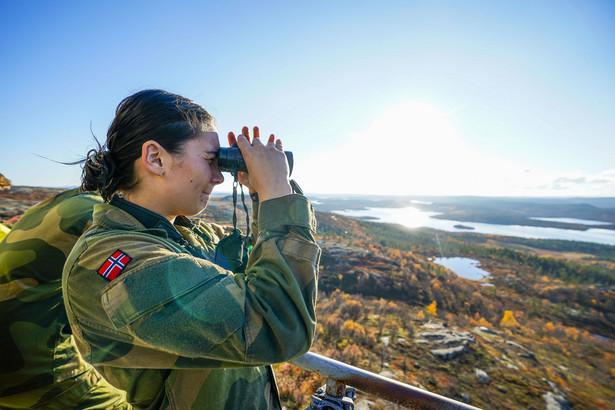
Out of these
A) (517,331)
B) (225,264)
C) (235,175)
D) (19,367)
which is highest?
(235,175)

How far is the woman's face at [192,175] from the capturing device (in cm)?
114

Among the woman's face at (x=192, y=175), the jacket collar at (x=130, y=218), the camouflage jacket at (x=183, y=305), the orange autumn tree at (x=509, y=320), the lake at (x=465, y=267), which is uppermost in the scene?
the woman's face at (x=192, y=175)

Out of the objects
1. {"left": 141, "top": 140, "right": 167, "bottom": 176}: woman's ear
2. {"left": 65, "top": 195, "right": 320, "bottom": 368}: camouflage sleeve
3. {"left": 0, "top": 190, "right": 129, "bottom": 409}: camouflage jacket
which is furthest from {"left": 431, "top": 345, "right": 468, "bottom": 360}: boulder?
{"left": 141, "top": 140, "right": 167, "bottom": 176}: woman's ear

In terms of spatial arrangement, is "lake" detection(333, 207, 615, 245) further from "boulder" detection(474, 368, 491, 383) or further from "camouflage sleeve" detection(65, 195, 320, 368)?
"camouflage sleeve" detection(65, 195, 320, 368)

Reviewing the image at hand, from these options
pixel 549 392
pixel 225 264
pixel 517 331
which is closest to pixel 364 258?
pixel 517 331

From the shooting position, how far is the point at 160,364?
856 mm

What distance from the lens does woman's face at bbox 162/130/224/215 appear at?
1141mm

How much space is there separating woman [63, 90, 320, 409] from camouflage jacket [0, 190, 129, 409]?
1.57 ft

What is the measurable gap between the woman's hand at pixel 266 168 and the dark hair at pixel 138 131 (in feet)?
0.91

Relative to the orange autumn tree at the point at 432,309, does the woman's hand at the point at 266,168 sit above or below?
above

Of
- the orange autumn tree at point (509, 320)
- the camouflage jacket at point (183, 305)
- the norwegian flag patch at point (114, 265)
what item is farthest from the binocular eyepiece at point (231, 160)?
the orange autumn tree at point (509, 320)

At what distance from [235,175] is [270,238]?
52 centimetres

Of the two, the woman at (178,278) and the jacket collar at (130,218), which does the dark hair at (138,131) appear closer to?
the woman at (178,278)

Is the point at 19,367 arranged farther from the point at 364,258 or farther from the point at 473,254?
the point at 473,254
